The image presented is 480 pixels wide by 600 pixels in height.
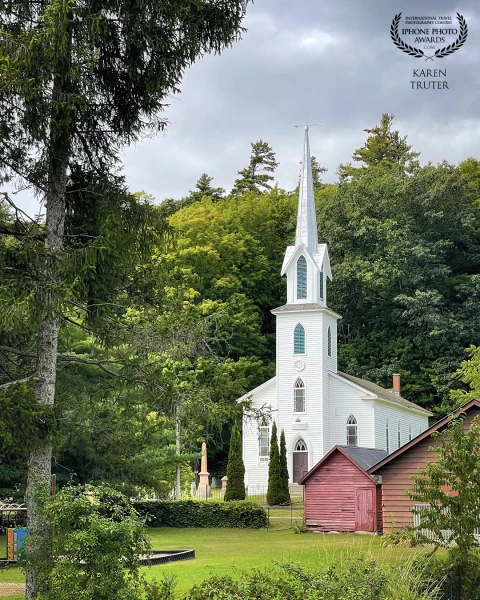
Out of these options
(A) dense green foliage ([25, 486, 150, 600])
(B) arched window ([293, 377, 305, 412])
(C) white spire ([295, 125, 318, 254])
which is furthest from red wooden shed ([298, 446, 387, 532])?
(A) dense green foliage ([25, 486, 150, 600])

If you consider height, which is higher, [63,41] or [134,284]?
[63,41]

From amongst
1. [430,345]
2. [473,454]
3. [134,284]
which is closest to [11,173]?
[134,284]

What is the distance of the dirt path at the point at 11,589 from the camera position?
566 inches

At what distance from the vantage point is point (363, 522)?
1196 inches

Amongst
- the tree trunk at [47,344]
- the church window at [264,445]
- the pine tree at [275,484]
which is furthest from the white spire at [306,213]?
the tree trunk at [47,344]

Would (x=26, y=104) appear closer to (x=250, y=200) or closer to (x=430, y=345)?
(x=430, y=345)

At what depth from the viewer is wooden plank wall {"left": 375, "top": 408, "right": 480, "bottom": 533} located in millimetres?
27516

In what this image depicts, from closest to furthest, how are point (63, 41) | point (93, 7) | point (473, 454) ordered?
point (63, 41) < point (93, 7) < point (473, 454)

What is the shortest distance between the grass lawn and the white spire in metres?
18.8

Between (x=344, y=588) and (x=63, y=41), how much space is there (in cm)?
775

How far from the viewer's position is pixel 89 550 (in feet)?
29.3

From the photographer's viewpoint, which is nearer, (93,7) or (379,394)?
(93,7)

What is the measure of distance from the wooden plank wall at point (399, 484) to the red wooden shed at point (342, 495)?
1.95 metres

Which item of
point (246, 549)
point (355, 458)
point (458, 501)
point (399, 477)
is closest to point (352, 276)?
point (355, 458)
